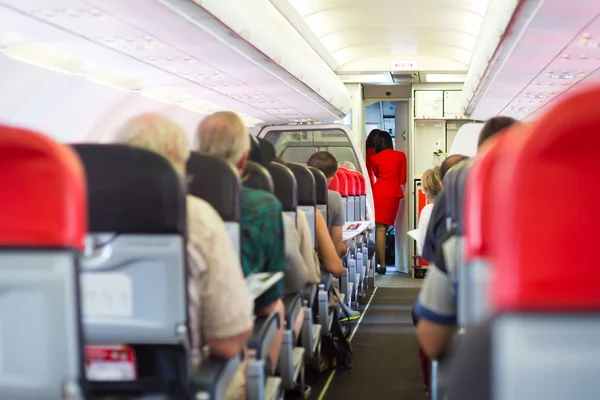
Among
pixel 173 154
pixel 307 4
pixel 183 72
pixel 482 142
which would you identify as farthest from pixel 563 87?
pixel 173 154

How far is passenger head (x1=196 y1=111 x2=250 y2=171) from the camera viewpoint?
374 centimetres

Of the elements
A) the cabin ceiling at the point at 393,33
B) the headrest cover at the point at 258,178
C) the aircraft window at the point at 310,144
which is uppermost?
the cabin ceiling at the point at 393,33

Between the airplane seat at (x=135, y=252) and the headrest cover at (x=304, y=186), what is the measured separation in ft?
11.3

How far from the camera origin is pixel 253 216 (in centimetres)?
393

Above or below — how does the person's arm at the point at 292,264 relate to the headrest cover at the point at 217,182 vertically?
below

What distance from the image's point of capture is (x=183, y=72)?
24.9 feet

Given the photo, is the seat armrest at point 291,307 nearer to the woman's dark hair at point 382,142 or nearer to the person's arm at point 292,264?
the person's arm at point 292,264

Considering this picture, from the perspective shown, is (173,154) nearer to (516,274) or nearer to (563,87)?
(516,274)

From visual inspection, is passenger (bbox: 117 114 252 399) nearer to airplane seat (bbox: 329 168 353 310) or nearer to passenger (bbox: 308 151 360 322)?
passenger (bbox: 308 151 360 322)

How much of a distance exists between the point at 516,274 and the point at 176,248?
55.0 inches

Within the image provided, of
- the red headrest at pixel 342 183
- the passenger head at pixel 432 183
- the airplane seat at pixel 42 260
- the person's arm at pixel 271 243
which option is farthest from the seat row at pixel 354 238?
the airplane seat at pixel 42 260

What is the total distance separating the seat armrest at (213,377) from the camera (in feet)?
8.77

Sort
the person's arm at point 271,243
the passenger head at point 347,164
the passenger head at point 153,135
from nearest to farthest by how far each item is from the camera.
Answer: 1. the passenger head at point 153,135
2. the person's arm at point 271,243
3. the passenger head at point 347,164

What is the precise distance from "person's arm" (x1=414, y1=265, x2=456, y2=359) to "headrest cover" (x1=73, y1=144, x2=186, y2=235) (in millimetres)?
1148
